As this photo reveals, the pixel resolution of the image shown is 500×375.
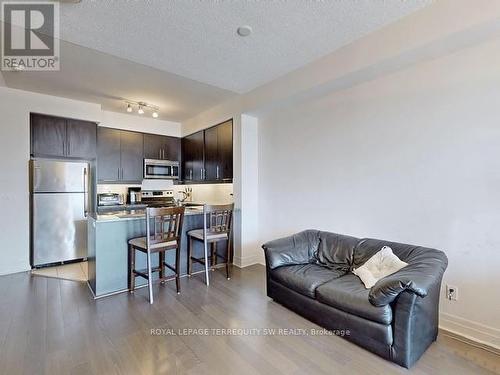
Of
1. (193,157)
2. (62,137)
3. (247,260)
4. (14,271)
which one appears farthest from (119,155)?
(247,260)

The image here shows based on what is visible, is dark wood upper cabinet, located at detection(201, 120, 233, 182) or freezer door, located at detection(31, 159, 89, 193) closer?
freezer door, located at detection(31, 159, 89, 193)

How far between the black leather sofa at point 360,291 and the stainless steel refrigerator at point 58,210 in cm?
348

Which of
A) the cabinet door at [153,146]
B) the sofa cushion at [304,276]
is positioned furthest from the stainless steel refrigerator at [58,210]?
the sofa cushion at [304,276]

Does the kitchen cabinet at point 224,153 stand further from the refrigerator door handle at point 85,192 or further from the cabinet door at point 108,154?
the refrigerator door handle at point 85,192

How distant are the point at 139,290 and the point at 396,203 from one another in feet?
10.5

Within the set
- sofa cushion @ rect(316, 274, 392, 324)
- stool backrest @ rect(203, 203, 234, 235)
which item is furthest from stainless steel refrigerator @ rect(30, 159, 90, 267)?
sofa cushion @ rect(316, 274, 392, 324)

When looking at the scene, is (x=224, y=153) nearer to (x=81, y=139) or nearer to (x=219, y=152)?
(x=219, y=152)

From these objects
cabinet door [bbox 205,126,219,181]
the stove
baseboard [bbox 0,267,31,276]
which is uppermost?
cabinet door [bbox 205,126,219,181]

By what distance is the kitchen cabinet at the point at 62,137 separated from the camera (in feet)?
13.3

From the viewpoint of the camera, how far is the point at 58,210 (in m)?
4.17

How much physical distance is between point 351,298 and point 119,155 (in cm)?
481

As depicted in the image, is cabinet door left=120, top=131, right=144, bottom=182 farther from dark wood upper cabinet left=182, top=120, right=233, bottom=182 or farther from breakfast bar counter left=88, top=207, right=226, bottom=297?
breakfast bar counter left=88, top=207, right=226, bottom=297

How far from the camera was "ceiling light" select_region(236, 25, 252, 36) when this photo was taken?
2.40 m

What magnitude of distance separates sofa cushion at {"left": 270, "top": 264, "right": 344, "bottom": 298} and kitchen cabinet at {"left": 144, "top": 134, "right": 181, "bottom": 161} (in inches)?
154
